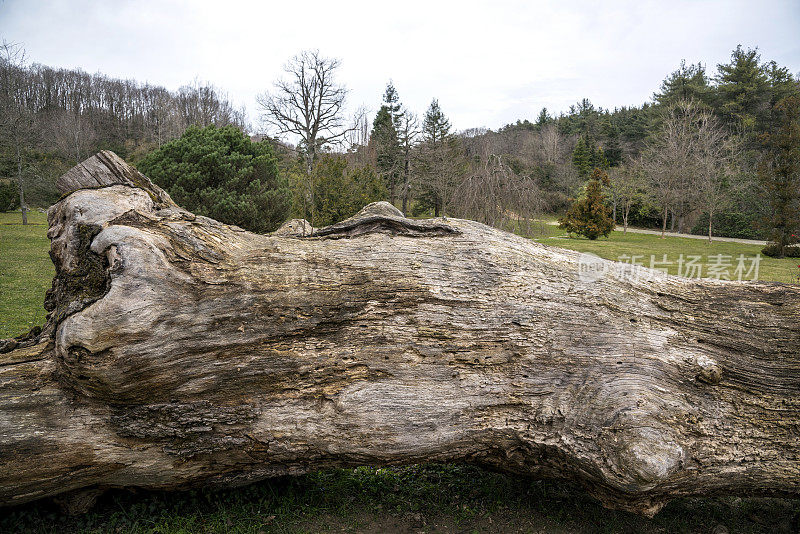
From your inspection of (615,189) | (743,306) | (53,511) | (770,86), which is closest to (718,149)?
(615,189)

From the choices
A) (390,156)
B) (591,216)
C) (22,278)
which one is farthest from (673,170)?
(22,278)

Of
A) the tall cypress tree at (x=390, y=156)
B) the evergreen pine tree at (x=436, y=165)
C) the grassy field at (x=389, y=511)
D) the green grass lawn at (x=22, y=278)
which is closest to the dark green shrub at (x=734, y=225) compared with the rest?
the evergreen pine tree at (x=436, y=165)

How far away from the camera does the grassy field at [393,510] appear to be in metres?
3.01

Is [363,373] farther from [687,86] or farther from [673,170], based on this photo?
[687,86]

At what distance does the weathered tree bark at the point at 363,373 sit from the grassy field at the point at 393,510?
0.31 meters

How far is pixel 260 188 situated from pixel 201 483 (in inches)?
452

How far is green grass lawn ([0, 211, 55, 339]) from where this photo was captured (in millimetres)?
7168

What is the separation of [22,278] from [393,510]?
11.7 m

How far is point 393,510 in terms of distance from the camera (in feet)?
10.8

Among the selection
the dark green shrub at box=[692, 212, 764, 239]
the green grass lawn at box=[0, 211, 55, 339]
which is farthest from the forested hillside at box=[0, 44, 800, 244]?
the green grass lawn at box=[0, 211, 55, 339]

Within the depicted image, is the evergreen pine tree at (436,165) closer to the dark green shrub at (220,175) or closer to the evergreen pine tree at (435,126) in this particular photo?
the evergreen pine tree at (435,126)

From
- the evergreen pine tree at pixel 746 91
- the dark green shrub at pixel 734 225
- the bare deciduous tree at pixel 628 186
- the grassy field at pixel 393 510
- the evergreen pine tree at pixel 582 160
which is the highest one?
the evergreen pine tree at pixel 746 91

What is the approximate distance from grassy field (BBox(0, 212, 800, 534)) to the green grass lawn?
178 inches

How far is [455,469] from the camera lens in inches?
154
